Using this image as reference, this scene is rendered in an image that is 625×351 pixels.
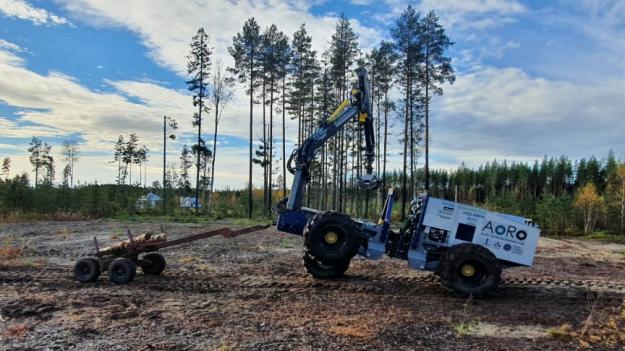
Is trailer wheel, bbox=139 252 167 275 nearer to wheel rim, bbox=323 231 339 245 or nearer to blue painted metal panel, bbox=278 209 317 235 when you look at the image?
blue painted metal panel, bbox=278 209 317 235

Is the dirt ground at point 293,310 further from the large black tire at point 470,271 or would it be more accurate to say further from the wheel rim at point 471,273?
the wheel rim at point 471,273

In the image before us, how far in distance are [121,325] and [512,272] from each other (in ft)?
31.5

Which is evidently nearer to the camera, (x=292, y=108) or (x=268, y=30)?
(x=268, y=30)

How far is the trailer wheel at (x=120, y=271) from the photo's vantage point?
9.02 m

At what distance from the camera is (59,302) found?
294 inches

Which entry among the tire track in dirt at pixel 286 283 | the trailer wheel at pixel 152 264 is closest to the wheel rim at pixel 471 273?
the tire track in dirt at pixel 286 283

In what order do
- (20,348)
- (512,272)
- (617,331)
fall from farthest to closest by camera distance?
(512,272) < (617,331) < (20,348)

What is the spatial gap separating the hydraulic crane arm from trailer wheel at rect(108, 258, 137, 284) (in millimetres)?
3687

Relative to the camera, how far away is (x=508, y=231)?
27.8 feet

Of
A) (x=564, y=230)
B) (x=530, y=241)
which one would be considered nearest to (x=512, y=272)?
(x=530, y=241)

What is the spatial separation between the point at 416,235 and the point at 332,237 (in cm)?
177

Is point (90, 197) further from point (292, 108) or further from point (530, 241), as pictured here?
point (530, 241)

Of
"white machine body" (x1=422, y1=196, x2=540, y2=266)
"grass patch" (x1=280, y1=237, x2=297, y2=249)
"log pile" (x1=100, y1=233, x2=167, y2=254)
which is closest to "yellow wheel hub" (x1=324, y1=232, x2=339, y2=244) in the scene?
"white machine body" (x1=422, y1=196, x2=540, y2=266)

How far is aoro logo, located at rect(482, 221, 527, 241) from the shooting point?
333 inches
